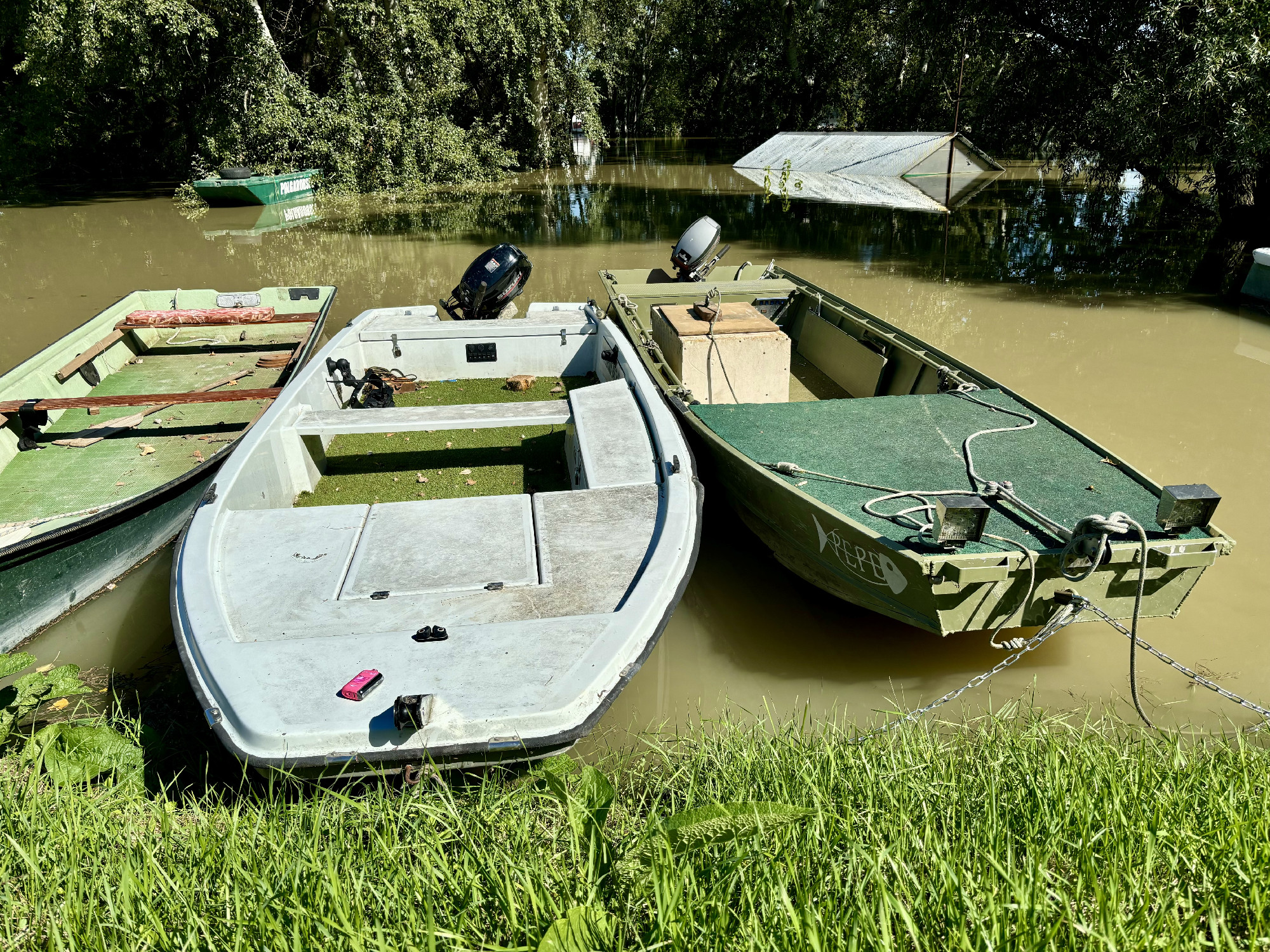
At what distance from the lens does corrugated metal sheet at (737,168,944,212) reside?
61.4ft

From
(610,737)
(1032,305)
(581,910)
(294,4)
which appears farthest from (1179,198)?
(294,4)

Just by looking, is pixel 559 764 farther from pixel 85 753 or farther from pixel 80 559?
pixel 80 559

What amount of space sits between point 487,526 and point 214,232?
16.6 m

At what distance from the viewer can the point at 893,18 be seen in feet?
83.2

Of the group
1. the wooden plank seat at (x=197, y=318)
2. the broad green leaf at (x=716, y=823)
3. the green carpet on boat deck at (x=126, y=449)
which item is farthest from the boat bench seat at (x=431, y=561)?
the wooden plank seat at (x=197, y=318)

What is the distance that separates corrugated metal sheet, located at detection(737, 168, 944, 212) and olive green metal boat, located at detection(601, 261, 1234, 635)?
43.3 feet

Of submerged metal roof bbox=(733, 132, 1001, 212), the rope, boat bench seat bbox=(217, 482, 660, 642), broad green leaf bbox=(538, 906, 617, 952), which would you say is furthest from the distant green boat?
broad green leaf bbox=(538, 906, 617, 952)

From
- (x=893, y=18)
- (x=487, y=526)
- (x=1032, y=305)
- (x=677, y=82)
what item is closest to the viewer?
(x=487, y=526)

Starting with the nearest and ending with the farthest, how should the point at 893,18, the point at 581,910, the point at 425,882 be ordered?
the point at 581,910 < the point at 425,882 < the point at 893,18

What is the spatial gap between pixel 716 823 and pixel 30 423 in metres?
6.14

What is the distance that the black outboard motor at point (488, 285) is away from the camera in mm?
7641

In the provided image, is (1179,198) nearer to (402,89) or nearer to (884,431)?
(884,431)

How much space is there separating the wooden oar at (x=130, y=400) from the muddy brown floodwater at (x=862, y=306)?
3.96ft

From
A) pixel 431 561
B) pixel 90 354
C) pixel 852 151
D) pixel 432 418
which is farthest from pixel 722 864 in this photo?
pixel 852 151
